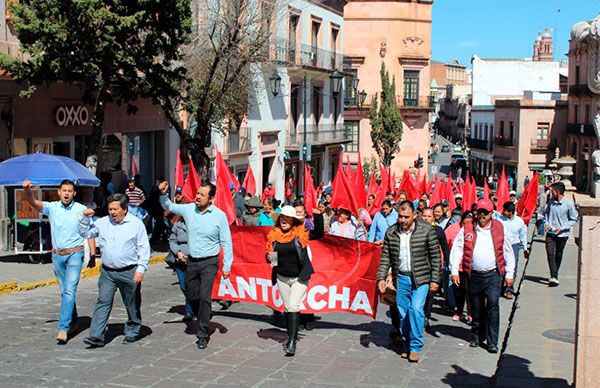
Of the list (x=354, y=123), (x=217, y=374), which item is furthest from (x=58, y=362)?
(x=354, y=123)

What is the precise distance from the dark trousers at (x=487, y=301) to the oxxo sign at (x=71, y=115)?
1270 cm

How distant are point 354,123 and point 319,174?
15618 mm

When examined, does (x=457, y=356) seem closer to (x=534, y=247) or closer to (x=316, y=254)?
(x=316, y=254)

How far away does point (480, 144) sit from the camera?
80562mm

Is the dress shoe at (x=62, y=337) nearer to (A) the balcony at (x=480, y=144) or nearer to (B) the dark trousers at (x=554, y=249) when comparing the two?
(B) the dark trousers at (x=554, y=249)

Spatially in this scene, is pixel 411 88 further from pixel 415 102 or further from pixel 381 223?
pixel 381 223

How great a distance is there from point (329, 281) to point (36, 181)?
6.26 metres

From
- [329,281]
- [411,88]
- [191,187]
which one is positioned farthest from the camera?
[411,88]

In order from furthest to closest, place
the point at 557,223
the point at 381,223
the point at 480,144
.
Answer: the point at 480,144, the point at 557,223, the point at 381,223

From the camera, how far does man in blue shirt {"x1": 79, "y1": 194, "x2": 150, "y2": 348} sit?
902cm

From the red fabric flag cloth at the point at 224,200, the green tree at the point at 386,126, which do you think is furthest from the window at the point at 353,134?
the red fabric flag cloth at the point at 224,200

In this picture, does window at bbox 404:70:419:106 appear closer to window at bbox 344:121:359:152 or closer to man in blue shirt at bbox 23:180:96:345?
window at bbox 344:121:359:152

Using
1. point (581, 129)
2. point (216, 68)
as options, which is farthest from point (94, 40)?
point (581, 129)

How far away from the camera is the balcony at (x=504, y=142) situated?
229 ft
